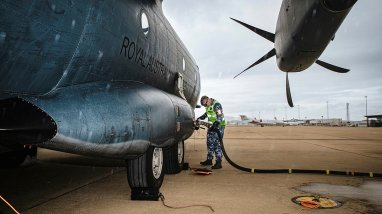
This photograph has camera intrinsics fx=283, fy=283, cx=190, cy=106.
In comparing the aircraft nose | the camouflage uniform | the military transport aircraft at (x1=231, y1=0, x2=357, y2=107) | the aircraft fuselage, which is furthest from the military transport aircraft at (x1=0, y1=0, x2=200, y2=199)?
the camouflage uniform

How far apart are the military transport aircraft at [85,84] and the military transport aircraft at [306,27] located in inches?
92.9

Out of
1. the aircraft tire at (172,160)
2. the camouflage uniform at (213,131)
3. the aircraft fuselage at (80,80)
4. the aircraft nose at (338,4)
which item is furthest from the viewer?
the camouflage uniform at (213,131)

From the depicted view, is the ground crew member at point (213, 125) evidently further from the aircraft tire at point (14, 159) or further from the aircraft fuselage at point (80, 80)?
the aircraft tire at point (14, 159)

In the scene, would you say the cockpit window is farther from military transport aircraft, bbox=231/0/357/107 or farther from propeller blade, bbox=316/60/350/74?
propeller blade, bbox=316/60/350/74

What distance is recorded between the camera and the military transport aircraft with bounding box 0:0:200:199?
2539 millimetres

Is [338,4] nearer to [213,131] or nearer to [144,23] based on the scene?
[144,23]

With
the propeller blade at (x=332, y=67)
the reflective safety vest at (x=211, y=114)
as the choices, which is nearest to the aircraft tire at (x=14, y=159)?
the reflective safety vest at (x=211, y=114)

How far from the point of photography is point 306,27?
176 inches

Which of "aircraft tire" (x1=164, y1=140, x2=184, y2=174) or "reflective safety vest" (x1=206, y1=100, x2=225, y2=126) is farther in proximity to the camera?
"reflective safety vest" (x1=206, y1=100, x2=225, y2=126)

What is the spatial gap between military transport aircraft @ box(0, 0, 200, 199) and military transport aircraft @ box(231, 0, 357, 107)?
2359mm

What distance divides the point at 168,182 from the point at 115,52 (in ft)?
10.5

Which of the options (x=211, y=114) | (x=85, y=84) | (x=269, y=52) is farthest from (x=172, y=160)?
(x=269, y=52)

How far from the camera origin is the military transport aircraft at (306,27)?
13.1 feet

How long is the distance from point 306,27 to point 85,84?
3.41m
